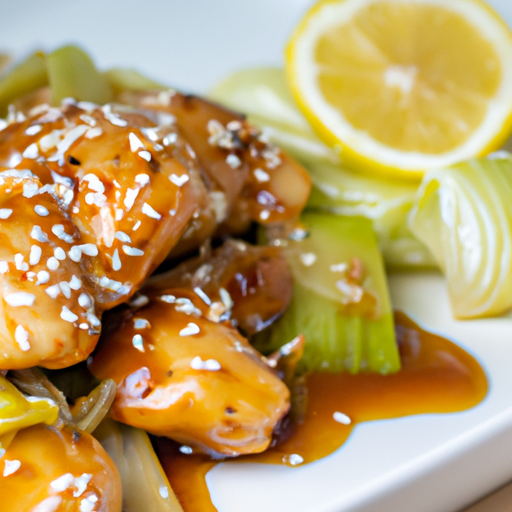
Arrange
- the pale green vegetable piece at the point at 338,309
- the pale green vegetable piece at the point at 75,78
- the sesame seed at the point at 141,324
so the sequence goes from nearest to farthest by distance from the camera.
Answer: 1. the sesame seed at the point at 141,324
2. the pale green vegetable piece at the point at 338,309
3. the pale green vegetable piece at the point at 75,78

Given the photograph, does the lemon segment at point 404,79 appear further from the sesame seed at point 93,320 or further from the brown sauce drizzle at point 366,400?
the sesame seed at point 93,320

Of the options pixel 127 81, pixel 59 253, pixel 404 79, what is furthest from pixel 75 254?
pixel 404 79

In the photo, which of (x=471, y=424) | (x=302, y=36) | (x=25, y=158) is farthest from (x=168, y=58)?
(x=471, y=424)

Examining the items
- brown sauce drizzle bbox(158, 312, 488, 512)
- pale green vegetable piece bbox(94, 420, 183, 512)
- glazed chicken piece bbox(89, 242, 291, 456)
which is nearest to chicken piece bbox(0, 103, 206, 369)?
glazed chicken piece bbox(89, 242, 291, 456)

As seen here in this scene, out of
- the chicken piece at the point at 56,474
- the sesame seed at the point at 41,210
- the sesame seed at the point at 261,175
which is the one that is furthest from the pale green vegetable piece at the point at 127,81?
the chicken piece at the point at 56,474

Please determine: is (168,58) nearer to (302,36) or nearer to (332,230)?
(302,36)
